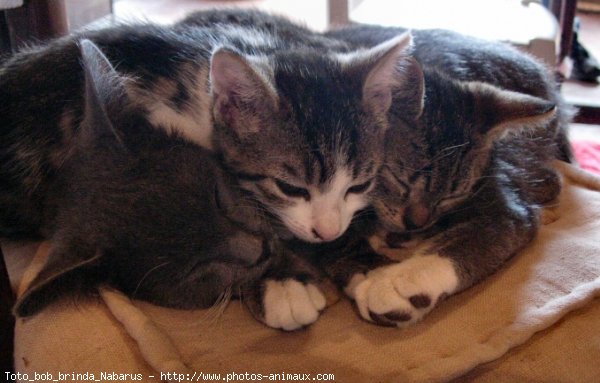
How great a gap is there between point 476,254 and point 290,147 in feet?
1.35

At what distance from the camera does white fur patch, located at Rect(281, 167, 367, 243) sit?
3.23 feet

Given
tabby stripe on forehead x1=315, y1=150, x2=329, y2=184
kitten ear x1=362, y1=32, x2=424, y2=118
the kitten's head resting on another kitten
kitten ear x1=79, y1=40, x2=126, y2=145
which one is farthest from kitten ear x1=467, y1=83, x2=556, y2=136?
kitten ear x1=79, y1=40, x2=126, y2=145

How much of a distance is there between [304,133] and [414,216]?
301 millimetres

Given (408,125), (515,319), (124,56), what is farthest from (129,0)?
(515,319)

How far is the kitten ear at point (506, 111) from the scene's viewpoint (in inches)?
43.9

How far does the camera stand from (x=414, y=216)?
1119mm

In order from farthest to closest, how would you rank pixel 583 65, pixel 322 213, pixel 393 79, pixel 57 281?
pixel 583 65
pixel 393 79
pixel 322 213
pixel 57 281

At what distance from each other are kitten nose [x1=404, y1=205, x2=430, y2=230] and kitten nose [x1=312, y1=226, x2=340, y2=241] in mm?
192

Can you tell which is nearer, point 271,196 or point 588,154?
point 271,196

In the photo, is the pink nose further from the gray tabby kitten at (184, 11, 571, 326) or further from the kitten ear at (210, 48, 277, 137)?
the kitten ear at (210, 48, 277, 137)

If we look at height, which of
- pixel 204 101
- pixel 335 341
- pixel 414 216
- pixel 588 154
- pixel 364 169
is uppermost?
pixel 204 101

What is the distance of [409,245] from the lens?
1.15 meters

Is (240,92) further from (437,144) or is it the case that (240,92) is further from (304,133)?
(437,144)

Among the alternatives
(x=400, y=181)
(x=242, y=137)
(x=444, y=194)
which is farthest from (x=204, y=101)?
(x=444, y=194)
